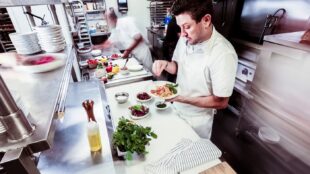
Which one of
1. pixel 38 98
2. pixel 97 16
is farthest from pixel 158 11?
pixel 38 98

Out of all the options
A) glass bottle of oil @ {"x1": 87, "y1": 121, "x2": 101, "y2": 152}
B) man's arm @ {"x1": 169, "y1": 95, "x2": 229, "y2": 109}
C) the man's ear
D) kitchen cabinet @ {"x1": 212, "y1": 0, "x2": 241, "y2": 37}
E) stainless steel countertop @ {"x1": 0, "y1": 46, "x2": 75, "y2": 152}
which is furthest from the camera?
kitchen cabinet @ {"x1": 212, "y1": 0, "x2": 241, "y2": 37}

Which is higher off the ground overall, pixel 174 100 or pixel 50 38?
pixel 50 38

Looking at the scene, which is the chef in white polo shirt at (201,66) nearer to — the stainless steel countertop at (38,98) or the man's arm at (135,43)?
the stainless steel countertop at (38,98)

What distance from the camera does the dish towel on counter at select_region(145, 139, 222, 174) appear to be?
1.28m

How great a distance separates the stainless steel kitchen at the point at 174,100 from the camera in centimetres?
94

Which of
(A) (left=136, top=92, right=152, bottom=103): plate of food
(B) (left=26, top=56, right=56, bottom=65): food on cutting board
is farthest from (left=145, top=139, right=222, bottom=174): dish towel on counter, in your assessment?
(B) (left=26, top=56, right=56, bottom=65): food on cutting board

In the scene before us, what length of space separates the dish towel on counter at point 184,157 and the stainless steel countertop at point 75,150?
38cm

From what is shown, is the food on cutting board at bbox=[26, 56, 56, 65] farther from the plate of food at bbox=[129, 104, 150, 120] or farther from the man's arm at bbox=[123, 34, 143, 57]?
the man's arm at bbox=[123, 34, 143, 57]

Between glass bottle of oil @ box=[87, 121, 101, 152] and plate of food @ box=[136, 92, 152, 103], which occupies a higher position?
glass bottle of oil @ box=[87, 121, 101, 152]

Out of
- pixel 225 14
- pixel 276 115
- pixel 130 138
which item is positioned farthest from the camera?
pixel 225 14

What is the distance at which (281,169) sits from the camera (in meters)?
2.57

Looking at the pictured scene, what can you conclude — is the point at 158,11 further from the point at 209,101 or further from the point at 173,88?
the point at 209,101

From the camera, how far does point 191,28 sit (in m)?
1.60

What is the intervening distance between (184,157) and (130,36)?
10.9 feet
